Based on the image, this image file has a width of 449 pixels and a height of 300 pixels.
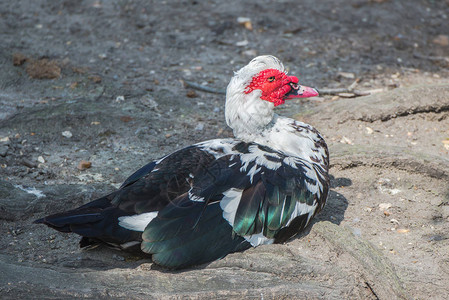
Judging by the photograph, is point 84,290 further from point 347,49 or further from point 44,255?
point 347,49

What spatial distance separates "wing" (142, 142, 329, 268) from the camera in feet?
11.1

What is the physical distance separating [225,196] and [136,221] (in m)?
0.58

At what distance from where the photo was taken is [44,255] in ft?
12.1

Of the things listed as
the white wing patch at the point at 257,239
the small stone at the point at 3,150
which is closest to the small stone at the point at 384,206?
the white wing patch at the point at 257,239

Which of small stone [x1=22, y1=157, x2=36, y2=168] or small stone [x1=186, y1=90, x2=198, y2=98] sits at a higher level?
small stone [x1=22, y1=157, x2=36, y2=168]

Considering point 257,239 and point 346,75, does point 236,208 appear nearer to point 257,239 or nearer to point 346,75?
point 257,239

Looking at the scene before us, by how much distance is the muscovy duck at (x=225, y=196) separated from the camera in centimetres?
339

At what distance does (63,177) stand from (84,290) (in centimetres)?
199

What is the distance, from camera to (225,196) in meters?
3.58

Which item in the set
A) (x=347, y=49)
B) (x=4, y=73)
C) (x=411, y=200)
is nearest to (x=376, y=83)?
(x=347, y=49)

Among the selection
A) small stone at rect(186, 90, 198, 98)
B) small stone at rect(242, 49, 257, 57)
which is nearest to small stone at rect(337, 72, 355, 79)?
small stone at rect(242, 49, 257, 57)

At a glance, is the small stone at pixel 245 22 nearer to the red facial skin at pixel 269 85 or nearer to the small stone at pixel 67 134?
the small stone at pixel 67 134

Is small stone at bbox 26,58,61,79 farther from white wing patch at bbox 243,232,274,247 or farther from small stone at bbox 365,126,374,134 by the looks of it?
white wing patch at bbox 243,232,274,247

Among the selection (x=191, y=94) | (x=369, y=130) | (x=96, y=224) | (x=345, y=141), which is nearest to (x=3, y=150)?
(x=96, y=224)
